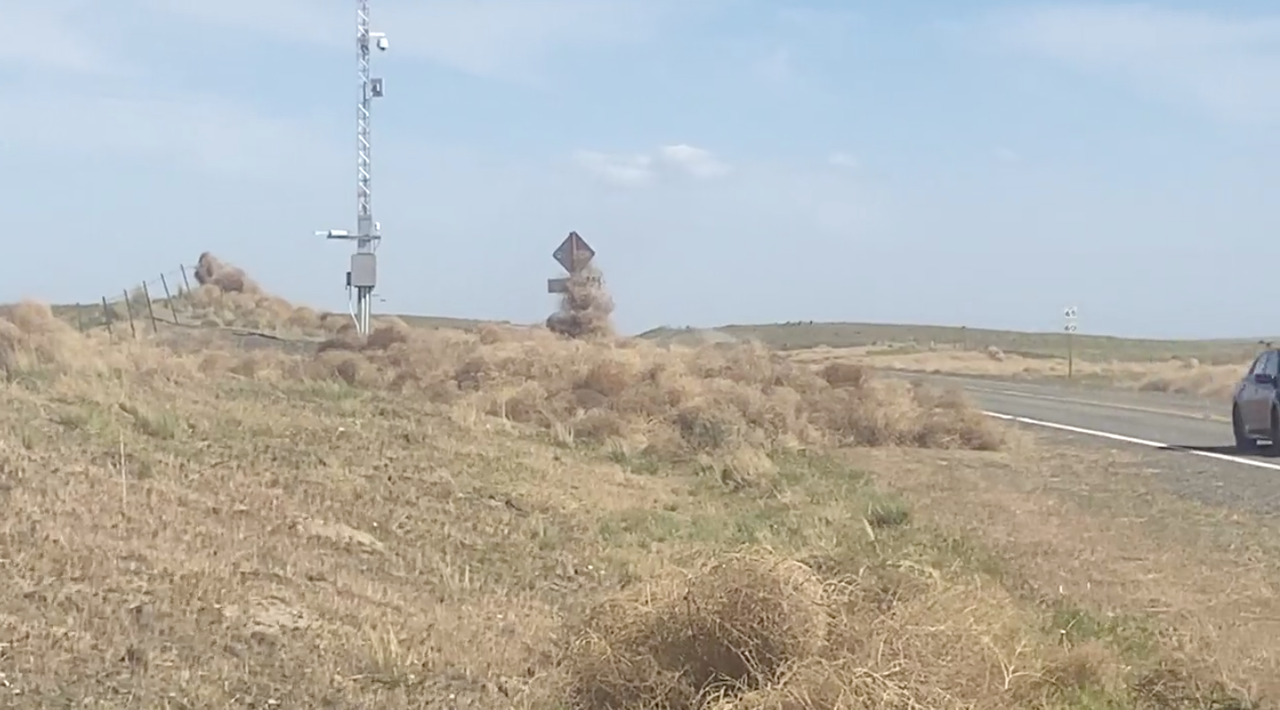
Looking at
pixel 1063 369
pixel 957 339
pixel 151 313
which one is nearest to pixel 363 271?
pixel 151 313

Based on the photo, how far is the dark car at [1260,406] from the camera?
936 inches

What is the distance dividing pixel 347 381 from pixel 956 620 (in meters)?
22.8

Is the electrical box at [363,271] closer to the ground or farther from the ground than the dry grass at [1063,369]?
farther from the ground

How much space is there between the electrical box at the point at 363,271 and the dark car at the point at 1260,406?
2177 centimetres

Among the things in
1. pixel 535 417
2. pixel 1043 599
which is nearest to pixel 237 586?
pixel 1043 599

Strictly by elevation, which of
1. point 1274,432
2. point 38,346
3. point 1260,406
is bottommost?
point 1274,432

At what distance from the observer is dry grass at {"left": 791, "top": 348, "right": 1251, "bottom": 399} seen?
49438 mm

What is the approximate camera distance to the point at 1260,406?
24078 mm

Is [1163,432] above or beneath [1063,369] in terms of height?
beneath

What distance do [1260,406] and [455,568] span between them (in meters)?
16.1

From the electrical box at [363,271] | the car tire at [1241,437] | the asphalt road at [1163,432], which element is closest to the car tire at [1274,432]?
the asphalt road at [1163,432]

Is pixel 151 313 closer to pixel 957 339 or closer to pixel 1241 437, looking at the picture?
pixel 1241 437

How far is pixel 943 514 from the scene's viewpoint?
15.8 metres

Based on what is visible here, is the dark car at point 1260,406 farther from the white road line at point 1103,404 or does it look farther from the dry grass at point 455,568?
the white road line at point 1103,404
